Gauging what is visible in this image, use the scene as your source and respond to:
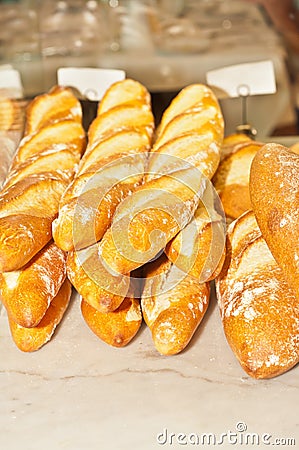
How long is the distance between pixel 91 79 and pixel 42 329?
0.74 meters

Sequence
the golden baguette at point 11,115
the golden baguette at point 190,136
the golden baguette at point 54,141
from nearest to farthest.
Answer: the golden baguette at point 190,136, the golden baguette at point 54,141, the golden baguette at point 11,115

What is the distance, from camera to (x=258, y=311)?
2.72 ft

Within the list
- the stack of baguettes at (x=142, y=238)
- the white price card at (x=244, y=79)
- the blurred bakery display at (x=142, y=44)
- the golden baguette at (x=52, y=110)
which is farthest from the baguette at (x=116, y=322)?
the blurred bakery display at (x=142, y=44)

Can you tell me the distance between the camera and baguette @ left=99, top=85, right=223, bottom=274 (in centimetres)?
83

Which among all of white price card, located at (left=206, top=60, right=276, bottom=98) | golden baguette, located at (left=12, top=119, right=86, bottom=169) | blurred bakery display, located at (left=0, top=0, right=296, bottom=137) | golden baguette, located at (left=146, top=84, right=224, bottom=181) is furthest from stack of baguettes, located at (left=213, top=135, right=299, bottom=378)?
blurred bakery display, located at (left=0, top=0, right=296, bottom=137)

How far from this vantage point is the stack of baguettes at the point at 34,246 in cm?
86

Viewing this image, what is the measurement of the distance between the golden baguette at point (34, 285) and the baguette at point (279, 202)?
29cm

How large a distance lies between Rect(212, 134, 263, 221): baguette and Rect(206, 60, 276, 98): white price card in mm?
299

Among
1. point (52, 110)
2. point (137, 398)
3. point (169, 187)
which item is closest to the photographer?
point (137, 398)

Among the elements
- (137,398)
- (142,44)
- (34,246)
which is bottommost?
(142,44)

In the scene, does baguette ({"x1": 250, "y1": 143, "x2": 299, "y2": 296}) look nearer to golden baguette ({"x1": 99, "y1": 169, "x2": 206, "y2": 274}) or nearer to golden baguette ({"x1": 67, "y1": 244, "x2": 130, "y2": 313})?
golden baguette ({"x1": 99, "y1": 169, "x2": 206, "y2": 274})

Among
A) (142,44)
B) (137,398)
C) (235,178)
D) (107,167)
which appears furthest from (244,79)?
(142,44)

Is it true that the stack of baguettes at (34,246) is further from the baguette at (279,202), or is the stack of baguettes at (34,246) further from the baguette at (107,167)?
the baguette at (279,202)

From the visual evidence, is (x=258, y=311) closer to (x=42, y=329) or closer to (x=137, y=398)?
(x=137, y=398)
